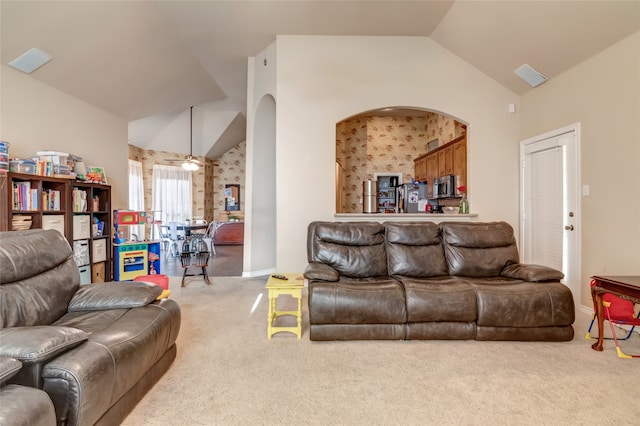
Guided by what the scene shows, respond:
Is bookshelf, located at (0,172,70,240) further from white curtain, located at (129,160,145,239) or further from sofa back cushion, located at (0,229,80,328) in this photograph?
white curtain, located at (129,160,145,239)

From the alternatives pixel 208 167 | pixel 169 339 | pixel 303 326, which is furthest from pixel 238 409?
pixel 208 167

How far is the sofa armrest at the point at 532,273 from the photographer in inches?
106

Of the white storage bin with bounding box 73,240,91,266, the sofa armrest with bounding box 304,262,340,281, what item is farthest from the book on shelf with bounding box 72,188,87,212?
the sofa armrest with bounding box 304,262,340,281

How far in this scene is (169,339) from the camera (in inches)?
80.2

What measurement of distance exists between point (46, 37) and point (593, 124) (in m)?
5.79

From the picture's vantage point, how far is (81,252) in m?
3.85

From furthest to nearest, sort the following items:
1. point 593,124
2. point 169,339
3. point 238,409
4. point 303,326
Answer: point 593,124 → point 303,326 → point 169,339 → point 238,409

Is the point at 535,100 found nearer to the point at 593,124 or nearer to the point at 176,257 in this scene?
the point at 593,124

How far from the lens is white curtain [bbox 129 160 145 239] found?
802cm

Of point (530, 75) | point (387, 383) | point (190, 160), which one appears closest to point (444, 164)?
point (530, 75)

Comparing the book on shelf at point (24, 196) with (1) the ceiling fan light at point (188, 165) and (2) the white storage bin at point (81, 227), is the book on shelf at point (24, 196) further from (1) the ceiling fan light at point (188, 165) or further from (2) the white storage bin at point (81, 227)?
(1) the ceiling fan light at point (188, 165)

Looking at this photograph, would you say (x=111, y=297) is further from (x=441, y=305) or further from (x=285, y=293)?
(x=441, y=305)

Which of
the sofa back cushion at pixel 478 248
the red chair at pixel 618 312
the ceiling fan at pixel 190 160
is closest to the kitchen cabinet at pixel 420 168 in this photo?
the sofa back cushion at pixel 478 248

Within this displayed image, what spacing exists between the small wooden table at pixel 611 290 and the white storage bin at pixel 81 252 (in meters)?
5.37
